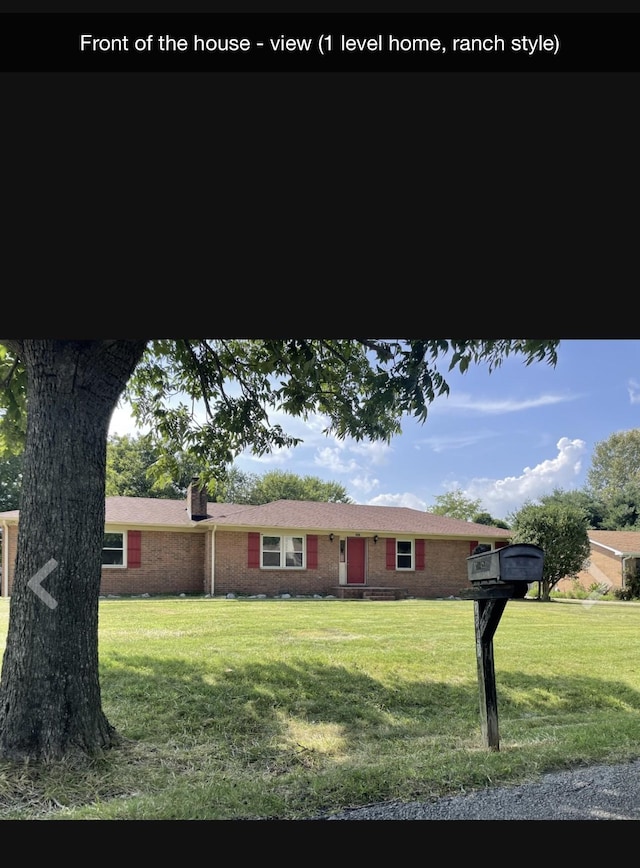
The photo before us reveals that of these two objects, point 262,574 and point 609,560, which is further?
point 609,560

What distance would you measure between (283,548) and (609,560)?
2.66 meters

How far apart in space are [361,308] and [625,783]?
284 cm

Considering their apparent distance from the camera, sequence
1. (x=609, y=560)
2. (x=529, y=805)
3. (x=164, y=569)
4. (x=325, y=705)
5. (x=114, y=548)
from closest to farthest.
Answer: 1. (x=529, y=805)
2. (x=325, y=705)
3. (x=114, y=548)
4. (x=164, y=569)
5. (x=609, y=560)

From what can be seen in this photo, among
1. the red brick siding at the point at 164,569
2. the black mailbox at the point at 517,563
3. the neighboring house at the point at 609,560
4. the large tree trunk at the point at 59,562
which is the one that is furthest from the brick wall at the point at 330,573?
the large tree trunk at the point at 59,562

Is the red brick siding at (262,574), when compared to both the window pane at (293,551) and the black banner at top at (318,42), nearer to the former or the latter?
the window pane at (293,551)

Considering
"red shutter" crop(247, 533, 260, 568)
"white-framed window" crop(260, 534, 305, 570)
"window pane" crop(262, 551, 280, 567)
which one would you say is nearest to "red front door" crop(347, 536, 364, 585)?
"white-framed window" crop(260, 534, 305, 570)

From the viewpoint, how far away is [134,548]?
4.09 meters

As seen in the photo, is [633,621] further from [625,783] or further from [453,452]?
[453,452]

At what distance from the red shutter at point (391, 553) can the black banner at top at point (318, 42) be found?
3090mm

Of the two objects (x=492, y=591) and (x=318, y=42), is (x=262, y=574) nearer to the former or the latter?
(x=492, y=591)

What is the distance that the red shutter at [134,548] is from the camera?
13.0 ft

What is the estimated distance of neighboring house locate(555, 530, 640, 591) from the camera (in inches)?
187

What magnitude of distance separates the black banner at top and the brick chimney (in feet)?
8.84

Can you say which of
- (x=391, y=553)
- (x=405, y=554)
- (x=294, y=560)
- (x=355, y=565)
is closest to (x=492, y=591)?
(x=405, y=554)
